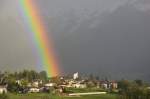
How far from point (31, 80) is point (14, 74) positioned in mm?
6393

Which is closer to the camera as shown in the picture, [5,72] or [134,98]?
[134,98]

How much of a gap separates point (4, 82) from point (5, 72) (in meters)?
9.10

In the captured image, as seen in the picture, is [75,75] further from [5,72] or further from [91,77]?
[5,72]

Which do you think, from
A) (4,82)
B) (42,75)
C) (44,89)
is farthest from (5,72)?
(42,75)

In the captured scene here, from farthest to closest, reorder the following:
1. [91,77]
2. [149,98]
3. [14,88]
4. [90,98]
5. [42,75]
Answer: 1. [91,77]
2. [42,75]
3. [14,88]
4. [90,98]
5. [149,98]

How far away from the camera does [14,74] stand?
122688 mm

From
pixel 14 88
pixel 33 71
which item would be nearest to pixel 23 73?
pixel 33 71

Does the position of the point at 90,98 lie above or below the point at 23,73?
below

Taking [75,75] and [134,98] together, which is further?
[75,75]

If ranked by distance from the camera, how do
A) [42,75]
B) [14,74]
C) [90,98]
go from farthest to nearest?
[42,75] < [14,74] < [90,98]

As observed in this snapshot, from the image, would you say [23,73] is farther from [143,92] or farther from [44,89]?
[143,92]

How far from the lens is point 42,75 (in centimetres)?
14038

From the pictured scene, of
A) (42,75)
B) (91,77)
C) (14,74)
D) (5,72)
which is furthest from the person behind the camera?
(91,77)

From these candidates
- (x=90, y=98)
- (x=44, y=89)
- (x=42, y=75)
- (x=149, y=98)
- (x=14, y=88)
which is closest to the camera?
(x=149, y=98)
